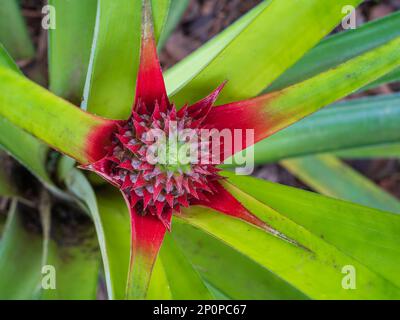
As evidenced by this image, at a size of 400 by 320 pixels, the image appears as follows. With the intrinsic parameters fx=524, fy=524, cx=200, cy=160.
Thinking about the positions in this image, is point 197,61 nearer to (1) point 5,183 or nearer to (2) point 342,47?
(2) point 342,47

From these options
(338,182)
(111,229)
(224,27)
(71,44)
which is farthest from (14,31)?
(338,182)

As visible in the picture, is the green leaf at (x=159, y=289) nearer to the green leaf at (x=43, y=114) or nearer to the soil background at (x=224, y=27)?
the green leaf at (x=43, y=114)

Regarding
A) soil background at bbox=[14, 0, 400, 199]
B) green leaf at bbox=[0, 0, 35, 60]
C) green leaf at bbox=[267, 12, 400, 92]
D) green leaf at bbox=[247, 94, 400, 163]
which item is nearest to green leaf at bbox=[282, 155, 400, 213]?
soil background at bbox=[14, 0, 400, 199]

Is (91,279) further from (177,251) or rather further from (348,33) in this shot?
(348,33)

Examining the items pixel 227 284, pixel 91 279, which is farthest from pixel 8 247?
pixel 227 284

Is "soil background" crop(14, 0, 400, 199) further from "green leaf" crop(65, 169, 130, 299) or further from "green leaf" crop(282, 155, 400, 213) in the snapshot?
"green leaf" crop(65, 169, 130, 299)

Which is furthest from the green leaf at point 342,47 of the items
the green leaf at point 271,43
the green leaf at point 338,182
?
the green leaf at point 338,182

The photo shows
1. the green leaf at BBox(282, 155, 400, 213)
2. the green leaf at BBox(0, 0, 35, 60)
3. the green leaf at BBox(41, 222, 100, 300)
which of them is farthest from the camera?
the green leaf at BBox(282, 155, 400, 213)
